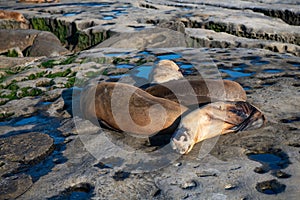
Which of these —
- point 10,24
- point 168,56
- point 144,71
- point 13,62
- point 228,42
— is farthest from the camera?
point 10,24

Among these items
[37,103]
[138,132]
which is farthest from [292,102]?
[37,103]

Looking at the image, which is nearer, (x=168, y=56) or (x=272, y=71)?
(x=272, y=71)

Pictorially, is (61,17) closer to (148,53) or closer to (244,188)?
(148,53)

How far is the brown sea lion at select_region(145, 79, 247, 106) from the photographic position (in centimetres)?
384

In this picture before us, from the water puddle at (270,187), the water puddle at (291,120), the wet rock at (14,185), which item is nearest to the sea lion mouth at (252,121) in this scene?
the water puddle at (291,120)

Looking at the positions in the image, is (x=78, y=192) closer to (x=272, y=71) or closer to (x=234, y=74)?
(x=234, y=74)

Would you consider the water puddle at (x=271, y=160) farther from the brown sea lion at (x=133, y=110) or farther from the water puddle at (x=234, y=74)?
the water puddle at (x=234, y=74)

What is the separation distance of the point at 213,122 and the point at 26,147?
1712mm

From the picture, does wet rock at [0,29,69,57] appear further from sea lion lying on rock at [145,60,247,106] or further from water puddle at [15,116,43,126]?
sea lion lying on rock at [145,60,247,106]

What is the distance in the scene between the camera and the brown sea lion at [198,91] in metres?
3.84

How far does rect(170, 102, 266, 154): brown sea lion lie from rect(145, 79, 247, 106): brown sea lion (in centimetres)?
22

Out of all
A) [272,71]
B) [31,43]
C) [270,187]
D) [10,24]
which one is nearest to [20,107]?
[270,187]

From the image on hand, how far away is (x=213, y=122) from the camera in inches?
141

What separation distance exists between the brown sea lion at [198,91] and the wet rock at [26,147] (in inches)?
44.9
